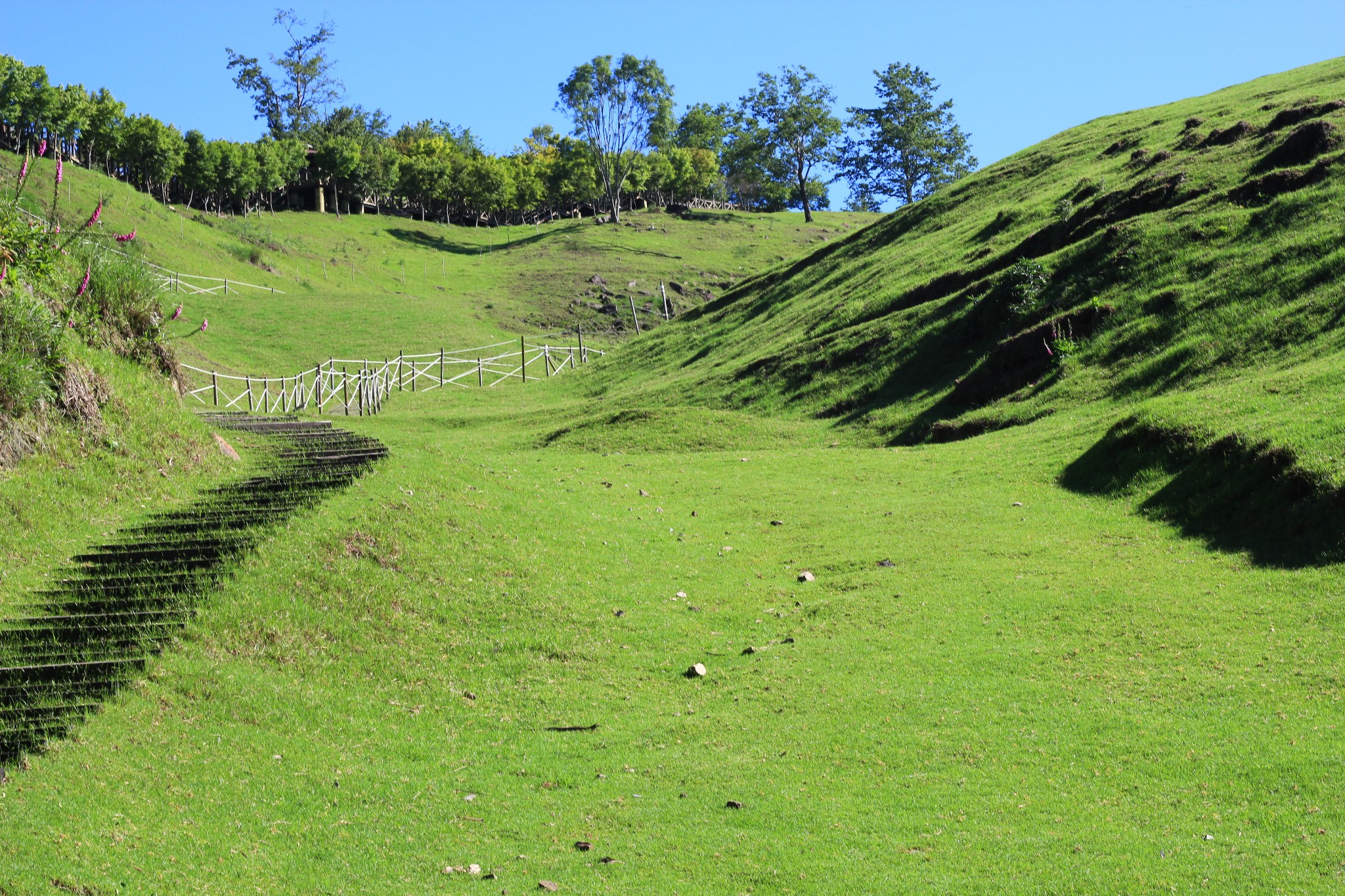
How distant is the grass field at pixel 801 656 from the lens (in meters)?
8.42

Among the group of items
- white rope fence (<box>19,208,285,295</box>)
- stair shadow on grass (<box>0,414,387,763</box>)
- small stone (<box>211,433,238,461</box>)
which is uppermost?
white rope fence (<box>19,208,285,295</box>)

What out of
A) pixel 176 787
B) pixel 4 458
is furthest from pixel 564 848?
pixel 4 458

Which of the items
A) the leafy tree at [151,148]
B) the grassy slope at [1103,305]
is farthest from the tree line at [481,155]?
the grassy slope at [1103,305]

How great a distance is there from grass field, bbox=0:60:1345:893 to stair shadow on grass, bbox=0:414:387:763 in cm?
32

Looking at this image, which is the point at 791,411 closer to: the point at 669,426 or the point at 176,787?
the point at 669,426

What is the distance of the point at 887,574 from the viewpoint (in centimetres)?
1662

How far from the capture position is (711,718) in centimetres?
1190

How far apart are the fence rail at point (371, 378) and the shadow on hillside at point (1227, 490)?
29073mm

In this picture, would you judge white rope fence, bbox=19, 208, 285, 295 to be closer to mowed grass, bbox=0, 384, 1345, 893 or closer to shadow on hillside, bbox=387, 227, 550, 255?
shadow on hillside, bbox=387, 227, 550, 255

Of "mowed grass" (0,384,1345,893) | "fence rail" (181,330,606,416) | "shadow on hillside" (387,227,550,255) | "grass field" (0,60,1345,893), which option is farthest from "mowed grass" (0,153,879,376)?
"mowed grass" (0,384,1345,893)

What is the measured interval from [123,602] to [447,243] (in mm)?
103648

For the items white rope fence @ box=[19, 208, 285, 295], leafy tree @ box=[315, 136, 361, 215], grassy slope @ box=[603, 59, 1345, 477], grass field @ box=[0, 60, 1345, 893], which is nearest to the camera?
grass field @ box=[0, 60, 1345, 893]

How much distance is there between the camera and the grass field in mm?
8422

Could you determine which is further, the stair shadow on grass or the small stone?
the small stone
